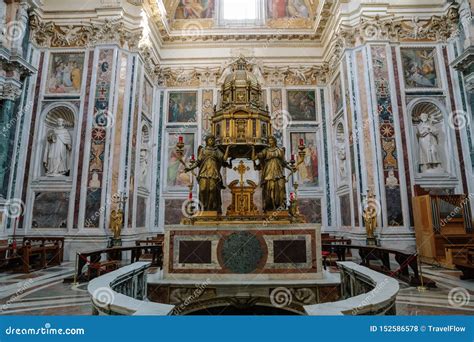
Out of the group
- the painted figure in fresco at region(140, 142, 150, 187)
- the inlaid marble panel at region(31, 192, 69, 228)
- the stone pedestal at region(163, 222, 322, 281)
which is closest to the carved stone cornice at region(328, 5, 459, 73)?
the painted figure in fresco at region(140, 142, 150, 187)

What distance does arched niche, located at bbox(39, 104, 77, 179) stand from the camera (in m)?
11.9

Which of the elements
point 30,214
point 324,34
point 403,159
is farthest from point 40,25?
point 403,159

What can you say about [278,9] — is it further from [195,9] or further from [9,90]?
[9,90]

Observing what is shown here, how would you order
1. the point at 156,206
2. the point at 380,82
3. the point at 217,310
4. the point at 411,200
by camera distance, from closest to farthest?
the point at 217,310 → the point at 411,200 → the point at 380,82 → the point at 156,206

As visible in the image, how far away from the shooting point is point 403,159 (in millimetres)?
11523

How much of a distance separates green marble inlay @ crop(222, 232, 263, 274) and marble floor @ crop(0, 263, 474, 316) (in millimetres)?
2308

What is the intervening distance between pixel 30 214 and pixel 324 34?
593 inches

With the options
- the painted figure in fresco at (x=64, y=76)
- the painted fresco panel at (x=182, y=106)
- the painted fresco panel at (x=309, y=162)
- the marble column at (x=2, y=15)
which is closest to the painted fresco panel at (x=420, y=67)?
the painted fresco panel at (x=309, y=162)

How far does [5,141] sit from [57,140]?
1.74 meters

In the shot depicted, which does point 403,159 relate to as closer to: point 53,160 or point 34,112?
point 53,160

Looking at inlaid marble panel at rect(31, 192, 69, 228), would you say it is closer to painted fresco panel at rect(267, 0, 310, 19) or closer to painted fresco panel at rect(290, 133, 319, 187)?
painted fresco panel at rect(290, 133, 319, 187)

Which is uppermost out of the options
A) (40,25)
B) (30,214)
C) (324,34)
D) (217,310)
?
(324,34)

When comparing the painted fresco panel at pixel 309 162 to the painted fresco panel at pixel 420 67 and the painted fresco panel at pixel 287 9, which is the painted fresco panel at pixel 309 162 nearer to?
the painted fresco panel at pixel 420 67

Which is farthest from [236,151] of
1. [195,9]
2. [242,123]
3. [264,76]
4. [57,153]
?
[195,9]
